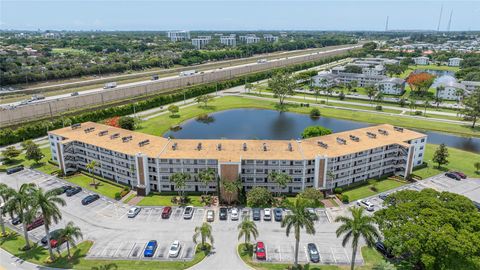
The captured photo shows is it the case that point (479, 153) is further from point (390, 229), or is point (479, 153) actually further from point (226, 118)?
point (226, 118)

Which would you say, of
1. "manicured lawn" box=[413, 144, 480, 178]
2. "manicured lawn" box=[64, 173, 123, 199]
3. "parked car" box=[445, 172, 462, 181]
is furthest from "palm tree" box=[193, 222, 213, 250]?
"parked car" box=[445, 172, 462, 181]

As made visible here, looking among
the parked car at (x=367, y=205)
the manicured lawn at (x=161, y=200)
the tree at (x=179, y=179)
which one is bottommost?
the manicured lawn at (x=161, y=200)

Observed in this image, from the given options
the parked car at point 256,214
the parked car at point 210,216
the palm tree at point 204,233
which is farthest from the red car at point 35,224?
the parked car at point 256,214

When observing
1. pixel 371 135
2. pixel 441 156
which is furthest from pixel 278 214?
pixel 441 156

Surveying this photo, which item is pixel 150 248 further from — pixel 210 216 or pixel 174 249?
pixel 210 216

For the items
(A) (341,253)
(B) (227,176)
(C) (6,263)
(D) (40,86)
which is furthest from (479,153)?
(D) (40,86)

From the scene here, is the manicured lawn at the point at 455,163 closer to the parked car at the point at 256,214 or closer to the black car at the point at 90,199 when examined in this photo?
the parked car at the point at 256,214
